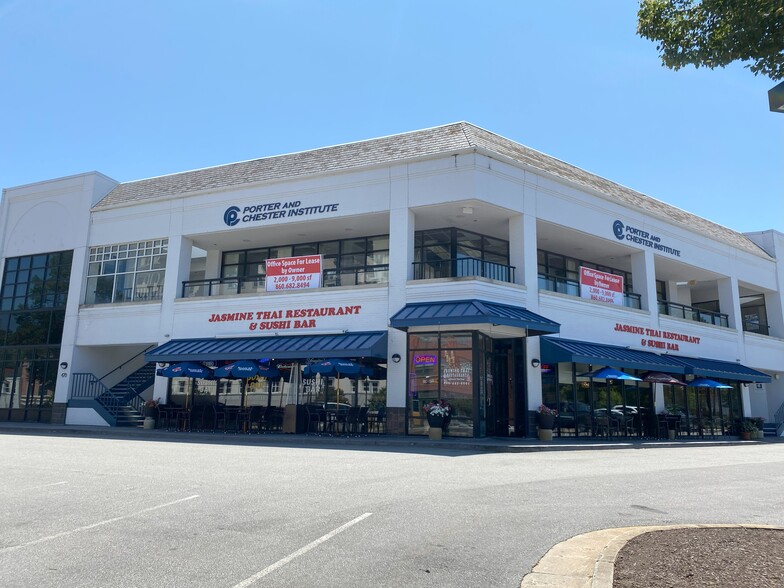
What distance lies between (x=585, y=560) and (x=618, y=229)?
23026mm

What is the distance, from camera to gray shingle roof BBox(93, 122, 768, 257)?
77.9 ft

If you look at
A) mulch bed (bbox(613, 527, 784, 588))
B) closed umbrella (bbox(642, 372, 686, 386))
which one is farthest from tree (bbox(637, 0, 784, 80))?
closed umbrella (bbox(642, 372, 686, 386))

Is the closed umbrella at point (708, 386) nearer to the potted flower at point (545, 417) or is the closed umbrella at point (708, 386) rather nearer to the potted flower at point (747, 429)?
the potted flower at point (747, 429)

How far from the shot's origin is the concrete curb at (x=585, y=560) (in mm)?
4918

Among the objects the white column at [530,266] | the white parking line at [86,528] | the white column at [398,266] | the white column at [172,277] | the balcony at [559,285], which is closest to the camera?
the white parking line at [86,528]

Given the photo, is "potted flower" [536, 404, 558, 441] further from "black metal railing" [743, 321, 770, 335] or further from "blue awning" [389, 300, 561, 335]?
"black metal railing" [743, 321, 770, 335]

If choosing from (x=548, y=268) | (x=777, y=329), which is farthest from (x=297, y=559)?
(x=777, y=329)

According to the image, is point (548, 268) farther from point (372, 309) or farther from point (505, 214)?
point (372, 309)

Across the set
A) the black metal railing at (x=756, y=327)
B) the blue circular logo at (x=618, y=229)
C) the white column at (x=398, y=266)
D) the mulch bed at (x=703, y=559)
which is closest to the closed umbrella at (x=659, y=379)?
the blue circular logo at (x=618, y=229)

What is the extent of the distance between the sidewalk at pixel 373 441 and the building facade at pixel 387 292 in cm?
157

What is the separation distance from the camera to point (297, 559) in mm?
5699

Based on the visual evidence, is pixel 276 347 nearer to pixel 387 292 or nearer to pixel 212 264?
pixel 387 292

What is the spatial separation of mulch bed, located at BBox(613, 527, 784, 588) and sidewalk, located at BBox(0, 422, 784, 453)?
11.1m

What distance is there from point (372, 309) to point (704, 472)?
12.4m
